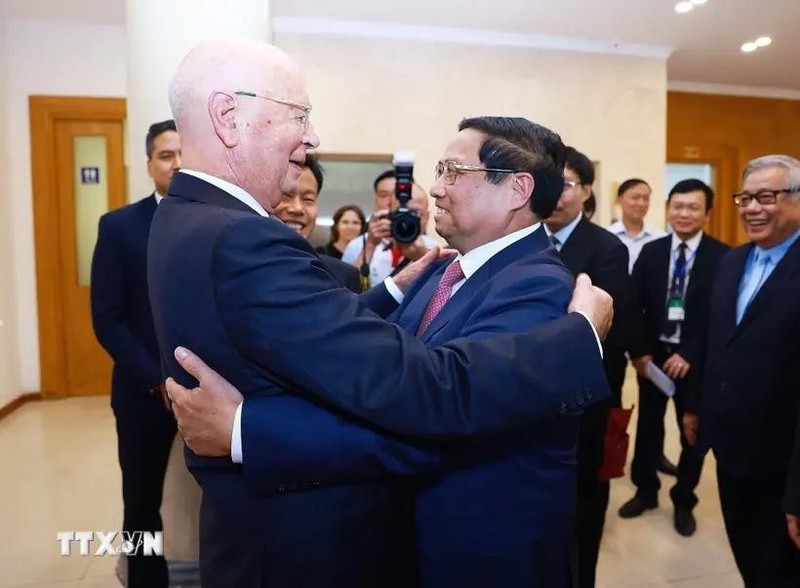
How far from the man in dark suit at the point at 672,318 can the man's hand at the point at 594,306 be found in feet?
7.89

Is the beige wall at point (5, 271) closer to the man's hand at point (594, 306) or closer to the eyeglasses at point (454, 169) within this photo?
the eyeglasses at point (454, 169)

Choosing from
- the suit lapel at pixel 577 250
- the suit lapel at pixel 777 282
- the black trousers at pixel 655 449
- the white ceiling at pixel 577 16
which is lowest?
the black trousers at pixel 655 449

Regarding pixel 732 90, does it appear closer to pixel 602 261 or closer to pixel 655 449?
pixel 655 449

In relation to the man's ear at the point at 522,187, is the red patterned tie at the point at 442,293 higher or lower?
lower

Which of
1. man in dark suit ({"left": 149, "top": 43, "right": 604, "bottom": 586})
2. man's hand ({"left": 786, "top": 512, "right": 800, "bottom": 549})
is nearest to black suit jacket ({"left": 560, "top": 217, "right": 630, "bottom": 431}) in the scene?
man's hand ({"left": 786, "top": 512, "right": 800, "bottom": 549})

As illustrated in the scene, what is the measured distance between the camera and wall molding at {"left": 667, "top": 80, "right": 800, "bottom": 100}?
309 inches

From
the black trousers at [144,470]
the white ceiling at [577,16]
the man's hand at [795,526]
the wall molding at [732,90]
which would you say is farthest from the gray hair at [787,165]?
the wall molding at [732,90]

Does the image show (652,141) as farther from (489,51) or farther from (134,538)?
(134,538)

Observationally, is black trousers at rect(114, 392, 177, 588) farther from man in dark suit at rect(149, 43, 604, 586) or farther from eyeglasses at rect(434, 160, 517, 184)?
eyeglasses at rect(434, 160, 517, 184)

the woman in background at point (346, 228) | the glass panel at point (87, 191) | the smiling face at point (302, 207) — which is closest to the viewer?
the smiling face at point (302, 207)

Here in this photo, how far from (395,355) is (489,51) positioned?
5864 millimetres

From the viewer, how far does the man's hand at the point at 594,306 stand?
45.2 inches

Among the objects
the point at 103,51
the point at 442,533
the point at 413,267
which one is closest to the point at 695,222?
the point at 413,267

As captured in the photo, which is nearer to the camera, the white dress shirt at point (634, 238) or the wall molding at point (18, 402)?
the white dress shirt at point (634, 238)
